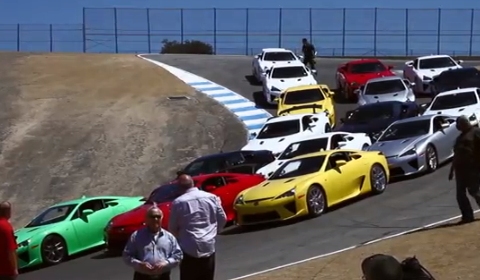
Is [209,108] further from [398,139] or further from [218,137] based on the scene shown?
[398,139]

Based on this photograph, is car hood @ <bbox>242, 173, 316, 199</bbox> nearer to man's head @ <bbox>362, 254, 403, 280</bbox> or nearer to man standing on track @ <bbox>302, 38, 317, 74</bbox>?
man's head @ <bbox>362, 254, 403, 280</bbox>

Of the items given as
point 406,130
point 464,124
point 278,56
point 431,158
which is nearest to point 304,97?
point 406,130

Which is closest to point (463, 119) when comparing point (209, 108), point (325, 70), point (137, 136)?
point (137, 136)

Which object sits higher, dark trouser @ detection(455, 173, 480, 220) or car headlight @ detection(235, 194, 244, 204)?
dark trouser @ detection(455, 173, 480, 220)

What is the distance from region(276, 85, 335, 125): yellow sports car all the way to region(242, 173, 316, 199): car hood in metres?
10.9

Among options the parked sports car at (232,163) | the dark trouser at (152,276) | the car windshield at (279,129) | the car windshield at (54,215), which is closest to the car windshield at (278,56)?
the car windshield at (279,129)

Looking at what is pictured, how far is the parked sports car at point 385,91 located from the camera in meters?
32.2

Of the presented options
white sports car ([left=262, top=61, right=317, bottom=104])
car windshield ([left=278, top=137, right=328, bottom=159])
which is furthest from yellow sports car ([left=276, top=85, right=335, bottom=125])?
car windshield ([left=278, top=137, right=328, bottom=159])

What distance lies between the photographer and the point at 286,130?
2770 centimetres

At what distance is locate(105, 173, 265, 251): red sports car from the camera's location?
19297 mm

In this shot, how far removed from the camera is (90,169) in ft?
100

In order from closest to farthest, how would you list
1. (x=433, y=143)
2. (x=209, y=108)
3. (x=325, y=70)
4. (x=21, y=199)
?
(x=433, y=143) < (x=21, y=199) < (x=209, y=108) < (x=325, y=70)

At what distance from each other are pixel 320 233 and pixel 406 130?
291 inches

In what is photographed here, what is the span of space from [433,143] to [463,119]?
8.26 metres
